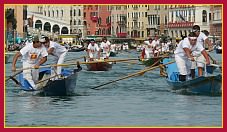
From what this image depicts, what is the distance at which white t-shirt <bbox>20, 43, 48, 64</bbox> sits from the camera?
16.9 metres

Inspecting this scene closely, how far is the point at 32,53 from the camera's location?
17.0 m

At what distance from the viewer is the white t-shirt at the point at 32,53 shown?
16906mm

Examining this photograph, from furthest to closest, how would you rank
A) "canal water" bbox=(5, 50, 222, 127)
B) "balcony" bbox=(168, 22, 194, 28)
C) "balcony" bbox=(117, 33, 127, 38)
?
"balcony" bbox=(117, 33, 127, 38)
"balcony" bbox=(168, 22, 194, 28)
"canal water" bbox=(5, 50, 222, 127)

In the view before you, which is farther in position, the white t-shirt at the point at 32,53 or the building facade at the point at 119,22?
the building facade at the point at 119,22

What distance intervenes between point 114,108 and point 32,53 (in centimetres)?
278

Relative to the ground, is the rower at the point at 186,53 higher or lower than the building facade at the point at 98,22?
lower

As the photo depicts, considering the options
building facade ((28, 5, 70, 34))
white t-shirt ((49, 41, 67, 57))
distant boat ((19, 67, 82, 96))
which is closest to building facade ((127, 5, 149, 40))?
building facade ((28, 5, 70, 34))

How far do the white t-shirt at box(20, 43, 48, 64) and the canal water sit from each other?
790mm

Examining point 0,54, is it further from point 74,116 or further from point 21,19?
point 21,19

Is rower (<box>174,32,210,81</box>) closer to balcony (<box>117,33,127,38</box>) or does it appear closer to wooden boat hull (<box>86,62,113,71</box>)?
wooden boat hull (<box>86,62,113,71</box>)

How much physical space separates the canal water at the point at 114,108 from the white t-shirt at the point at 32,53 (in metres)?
0.79

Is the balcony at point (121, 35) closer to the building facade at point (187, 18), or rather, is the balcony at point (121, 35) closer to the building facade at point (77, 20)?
the building facade at point (77, 20)

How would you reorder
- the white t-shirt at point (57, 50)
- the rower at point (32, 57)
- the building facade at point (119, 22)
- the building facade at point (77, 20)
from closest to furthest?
the rower at point (32, 57) → the white t-shirt at point (57, 50) → the building facade at point (119, 22) → the building facade at point (77, 20)

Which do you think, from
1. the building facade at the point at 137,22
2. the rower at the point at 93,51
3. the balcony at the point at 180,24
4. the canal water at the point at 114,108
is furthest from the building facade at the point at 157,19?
the canal water at the point at 114,108
